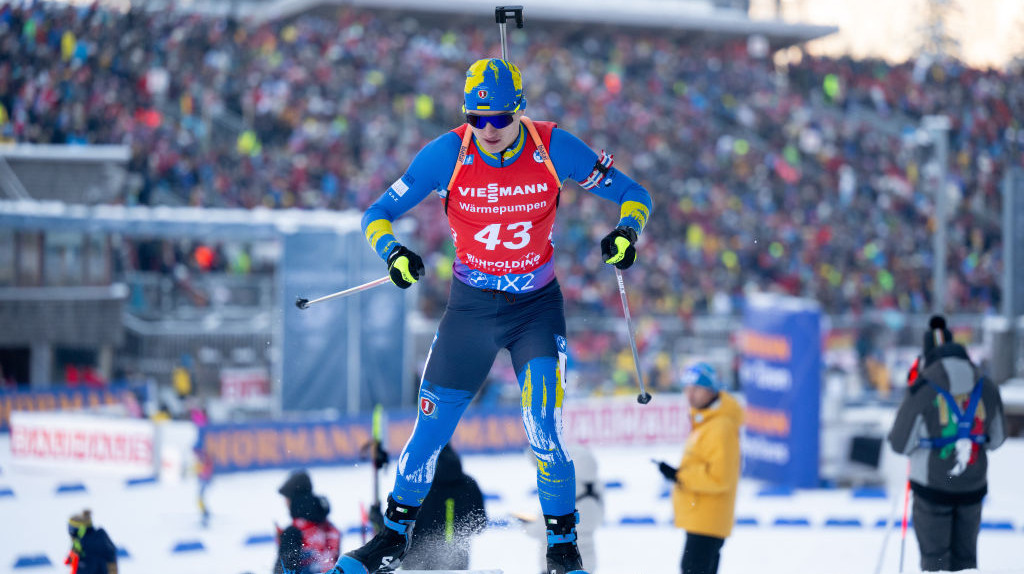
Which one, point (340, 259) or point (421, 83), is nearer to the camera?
point (340, 259)

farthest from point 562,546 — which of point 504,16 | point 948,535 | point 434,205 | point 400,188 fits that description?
point 434,205

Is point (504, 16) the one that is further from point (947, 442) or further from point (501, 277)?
point (947, 442)

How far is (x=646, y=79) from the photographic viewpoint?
29453mm

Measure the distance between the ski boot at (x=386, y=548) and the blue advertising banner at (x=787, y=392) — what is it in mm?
10023

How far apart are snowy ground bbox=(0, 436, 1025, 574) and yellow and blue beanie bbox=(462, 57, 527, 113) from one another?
4.79m

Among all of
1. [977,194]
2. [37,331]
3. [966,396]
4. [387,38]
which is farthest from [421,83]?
[966,396]

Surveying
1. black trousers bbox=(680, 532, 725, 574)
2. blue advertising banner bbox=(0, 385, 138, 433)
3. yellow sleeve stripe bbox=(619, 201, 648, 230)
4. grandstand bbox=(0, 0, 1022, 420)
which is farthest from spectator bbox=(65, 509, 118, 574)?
blue advertising banner bbox=(0, 385, 138, 433)

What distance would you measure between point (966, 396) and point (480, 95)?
352 centimetres

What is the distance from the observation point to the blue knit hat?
22.1ft

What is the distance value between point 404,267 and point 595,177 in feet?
2.93

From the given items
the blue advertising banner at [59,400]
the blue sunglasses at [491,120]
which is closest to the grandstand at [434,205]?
the blue advertising banner at [59,400]

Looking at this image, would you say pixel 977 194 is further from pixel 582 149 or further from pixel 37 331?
pixel 582 149

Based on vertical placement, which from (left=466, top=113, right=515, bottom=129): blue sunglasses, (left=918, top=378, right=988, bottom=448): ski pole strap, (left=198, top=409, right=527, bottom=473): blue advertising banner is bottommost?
(left=198, top=409, right=527, bottom=473): blue advertising banner

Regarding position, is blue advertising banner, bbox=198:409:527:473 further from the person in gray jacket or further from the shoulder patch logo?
the shoulder patch logo
